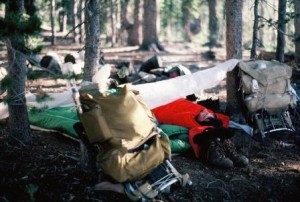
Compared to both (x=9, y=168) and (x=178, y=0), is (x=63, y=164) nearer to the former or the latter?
(x=9, y=168)

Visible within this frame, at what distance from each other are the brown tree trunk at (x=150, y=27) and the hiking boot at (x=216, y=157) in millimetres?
16251

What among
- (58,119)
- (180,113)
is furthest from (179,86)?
(58,119)

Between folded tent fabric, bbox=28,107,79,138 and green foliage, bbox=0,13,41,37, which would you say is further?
folded tent fabric, bbox=28,107,79,138

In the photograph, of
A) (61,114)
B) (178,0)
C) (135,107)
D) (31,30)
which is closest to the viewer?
(31,30)

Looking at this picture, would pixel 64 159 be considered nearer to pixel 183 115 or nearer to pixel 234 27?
pixel 183 115

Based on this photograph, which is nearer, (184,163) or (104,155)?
(104,155)

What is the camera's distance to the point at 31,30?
388 centimetres

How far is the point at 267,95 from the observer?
733 cm

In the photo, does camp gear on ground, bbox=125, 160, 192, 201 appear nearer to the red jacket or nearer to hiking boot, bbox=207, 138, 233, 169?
hiking boot, bbox=207, 138, 233, 169

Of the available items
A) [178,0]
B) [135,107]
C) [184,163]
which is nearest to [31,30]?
[135,107]

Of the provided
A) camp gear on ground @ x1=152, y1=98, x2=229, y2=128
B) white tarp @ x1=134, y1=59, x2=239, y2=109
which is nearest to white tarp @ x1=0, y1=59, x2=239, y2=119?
white tarp @ x1=134, y1=59, x2=239, y2=109

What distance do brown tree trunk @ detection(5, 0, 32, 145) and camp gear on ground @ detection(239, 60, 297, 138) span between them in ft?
12.9

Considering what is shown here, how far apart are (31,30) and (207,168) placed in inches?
128

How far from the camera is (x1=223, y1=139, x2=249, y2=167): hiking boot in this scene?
5953 millimetres
